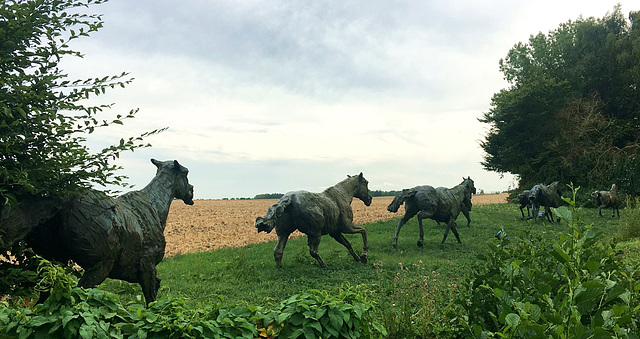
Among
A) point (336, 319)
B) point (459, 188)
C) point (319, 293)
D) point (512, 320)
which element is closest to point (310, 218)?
point (319, 293)

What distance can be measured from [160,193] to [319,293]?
3.23m

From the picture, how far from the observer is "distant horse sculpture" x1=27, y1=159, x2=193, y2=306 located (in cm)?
498

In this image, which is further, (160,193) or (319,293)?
(160,193)

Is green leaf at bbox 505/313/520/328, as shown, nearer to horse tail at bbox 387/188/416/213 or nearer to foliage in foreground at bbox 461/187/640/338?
foliage in foreground at bbox 461/187/640/338

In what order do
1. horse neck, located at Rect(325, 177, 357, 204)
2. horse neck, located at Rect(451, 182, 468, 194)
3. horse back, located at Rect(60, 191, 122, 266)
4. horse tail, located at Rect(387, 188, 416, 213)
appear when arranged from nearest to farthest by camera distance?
1. horse back, located at Rect(60, 191, 122, 266)
2. horse neck, located at Rect(325, 177, 357, 204)
3. horse tail, located at Rect(387, 188, 416, 213)
4. horse neck, located at Rect(451, 182, 468, 194)

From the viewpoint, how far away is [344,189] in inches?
479

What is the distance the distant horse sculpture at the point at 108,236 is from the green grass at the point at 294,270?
2.77 feet

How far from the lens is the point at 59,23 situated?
5027 mm

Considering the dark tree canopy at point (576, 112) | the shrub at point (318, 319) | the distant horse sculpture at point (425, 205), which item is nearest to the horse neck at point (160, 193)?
the shrub at point (318, 319)

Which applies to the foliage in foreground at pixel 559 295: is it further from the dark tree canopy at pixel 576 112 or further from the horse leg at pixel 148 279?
the dark tree canopy at pixel 576 112

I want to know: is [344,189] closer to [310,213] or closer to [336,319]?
[310,213]

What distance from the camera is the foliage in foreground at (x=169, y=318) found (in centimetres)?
328

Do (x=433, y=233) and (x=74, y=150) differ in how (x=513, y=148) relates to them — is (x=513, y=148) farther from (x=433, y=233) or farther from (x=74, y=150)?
(x=74, y=150)

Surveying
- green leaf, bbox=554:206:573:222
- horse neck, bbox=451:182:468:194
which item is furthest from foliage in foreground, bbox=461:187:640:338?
horse neck, bbox=451:182:468:194
